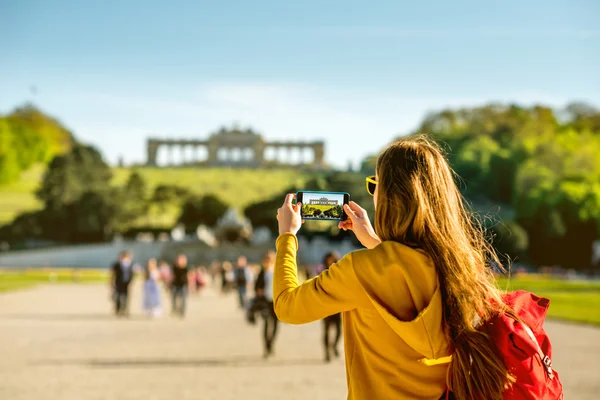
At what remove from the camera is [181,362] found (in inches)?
455

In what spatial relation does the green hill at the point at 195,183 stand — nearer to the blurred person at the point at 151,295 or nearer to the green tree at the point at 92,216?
the green tree at the point at 92,216

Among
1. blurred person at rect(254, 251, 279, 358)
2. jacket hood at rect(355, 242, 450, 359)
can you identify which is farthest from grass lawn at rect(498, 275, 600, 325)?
jacket hood at rect(355, 242, 450, 359)

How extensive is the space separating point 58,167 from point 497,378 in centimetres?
8150

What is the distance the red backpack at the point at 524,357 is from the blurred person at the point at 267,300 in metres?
9.81

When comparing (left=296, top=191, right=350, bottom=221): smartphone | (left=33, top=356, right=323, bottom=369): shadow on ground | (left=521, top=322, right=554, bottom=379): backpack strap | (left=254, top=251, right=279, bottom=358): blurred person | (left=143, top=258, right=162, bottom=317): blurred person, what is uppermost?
(left=296, top=191, right=350, bottom=221): smartphone

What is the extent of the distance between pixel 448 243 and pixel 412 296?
214mm

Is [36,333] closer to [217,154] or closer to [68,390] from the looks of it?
[68,390]

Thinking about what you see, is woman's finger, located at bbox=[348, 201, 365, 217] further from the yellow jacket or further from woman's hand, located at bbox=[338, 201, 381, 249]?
the yellow jacket

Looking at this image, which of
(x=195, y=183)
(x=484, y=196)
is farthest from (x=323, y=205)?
(x=195, y=183)

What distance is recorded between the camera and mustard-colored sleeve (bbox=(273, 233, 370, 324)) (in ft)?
9.00

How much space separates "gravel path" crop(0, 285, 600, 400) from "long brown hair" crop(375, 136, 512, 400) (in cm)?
591

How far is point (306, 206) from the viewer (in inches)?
122

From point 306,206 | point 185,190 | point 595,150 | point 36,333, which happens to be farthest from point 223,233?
point 306,206

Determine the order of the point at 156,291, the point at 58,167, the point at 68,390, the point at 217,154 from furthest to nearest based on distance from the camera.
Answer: the point at 217,154 → the point at 58,167 → the point at 156,291 → the point at 68,390
